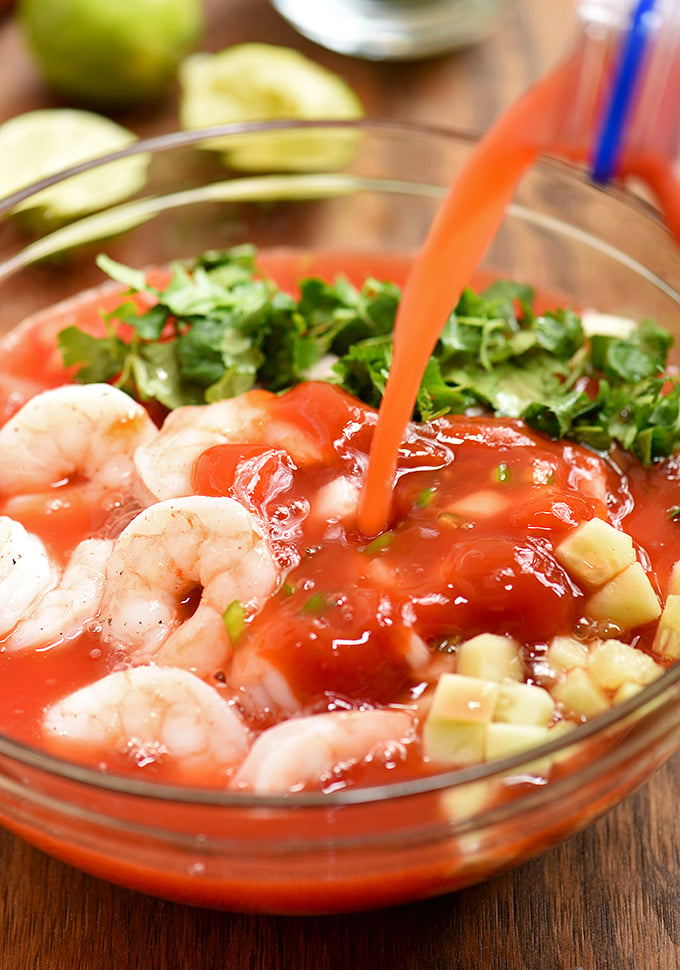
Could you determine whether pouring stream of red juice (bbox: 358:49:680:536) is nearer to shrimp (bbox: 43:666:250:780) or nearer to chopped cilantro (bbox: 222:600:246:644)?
chopped cilantro (bbox: 222:600:246:644)

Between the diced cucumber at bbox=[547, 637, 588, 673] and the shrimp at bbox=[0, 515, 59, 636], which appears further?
the shrimp at bbox=[0, 515, 59, 636]

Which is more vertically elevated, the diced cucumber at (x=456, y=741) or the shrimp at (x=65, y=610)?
the diced cucumber at (x=456, y=741)

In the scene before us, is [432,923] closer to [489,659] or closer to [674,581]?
[489,659]

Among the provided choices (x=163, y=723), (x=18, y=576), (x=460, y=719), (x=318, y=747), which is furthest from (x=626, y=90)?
(x=18, y=576)

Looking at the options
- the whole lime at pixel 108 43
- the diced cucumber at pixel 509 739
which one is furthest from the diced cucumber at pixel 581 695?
the whole lime at pixel 108 43


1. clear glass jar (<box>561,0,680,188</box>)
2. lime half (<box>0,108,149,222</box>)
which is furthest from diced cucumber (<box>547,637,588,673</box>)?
lime half (<box>0,108,149,222</box>)

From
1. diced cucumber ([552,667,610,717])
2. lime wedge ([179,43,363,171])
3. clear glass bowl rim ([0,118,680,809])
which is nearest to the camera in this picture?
clear glass bowl rim ([0,118,680,809])

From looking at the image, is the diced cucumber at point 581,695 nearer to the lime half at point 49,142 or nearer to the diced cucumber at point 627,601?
the diced cucumber at point 627,601
